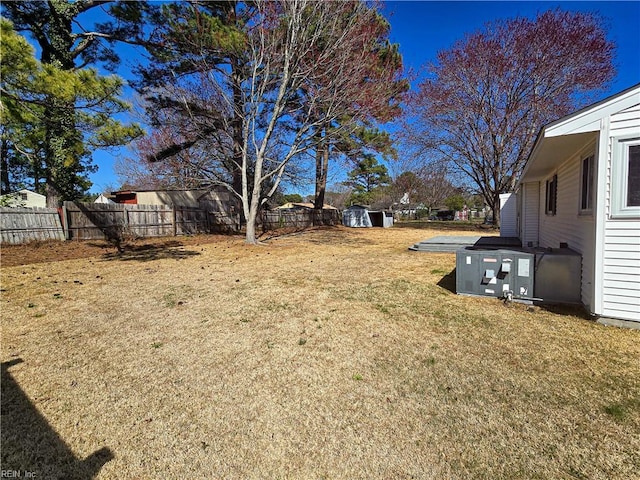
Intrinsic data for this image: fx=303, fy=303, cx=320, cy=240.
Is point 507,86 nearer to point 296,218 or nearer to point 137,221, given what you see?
point 296,218

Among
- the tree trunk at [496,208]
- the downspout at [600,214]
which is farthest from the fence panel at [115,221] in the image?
the tree trunk at [496,208]

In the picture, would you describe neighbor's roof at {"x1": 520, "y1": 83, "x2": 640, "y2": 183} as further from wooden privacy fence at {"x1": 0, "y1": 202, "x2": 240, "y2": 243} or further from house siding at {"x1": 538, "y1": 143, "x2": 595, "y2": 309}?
wooden privacy fence at {"x1": 0, "y1": 202, "x2": 240, "y2": 243}

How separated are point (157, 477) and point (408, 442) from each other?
1458 mm

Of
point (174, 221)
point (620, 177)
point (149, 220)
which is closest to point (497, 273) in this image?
point (620, 177)

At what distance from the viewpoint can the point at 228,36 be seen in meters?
9.94

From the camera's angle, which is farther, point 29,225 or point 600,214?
point 29,225

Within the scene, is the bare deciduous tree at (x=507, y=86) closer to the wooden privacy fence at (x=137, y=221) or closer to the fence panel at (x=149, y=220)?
the wooden privacy fence at (x=137, y=221)

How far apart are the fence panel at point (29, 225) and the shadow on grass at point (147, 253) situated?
92.3 inches

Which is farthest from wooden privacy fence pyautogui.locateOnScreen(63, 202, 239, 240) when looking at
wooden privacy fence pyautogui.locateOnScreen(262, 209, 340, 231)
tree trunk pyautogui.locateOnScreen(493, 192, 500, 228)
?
tree trunk pyautogui.locateOnScreen(493, 192, 500, 228)

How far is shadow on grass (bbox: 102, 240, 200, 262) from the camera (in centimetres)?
887

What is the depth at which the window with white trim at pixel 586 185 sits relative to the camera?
4.23 metres

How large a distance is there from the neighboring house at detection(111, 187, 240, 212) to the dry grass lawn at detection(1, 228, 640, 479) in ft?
55.5

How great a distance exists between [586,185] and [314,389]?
4.89 meters

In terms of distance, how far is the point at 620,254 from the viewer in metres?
3.59
